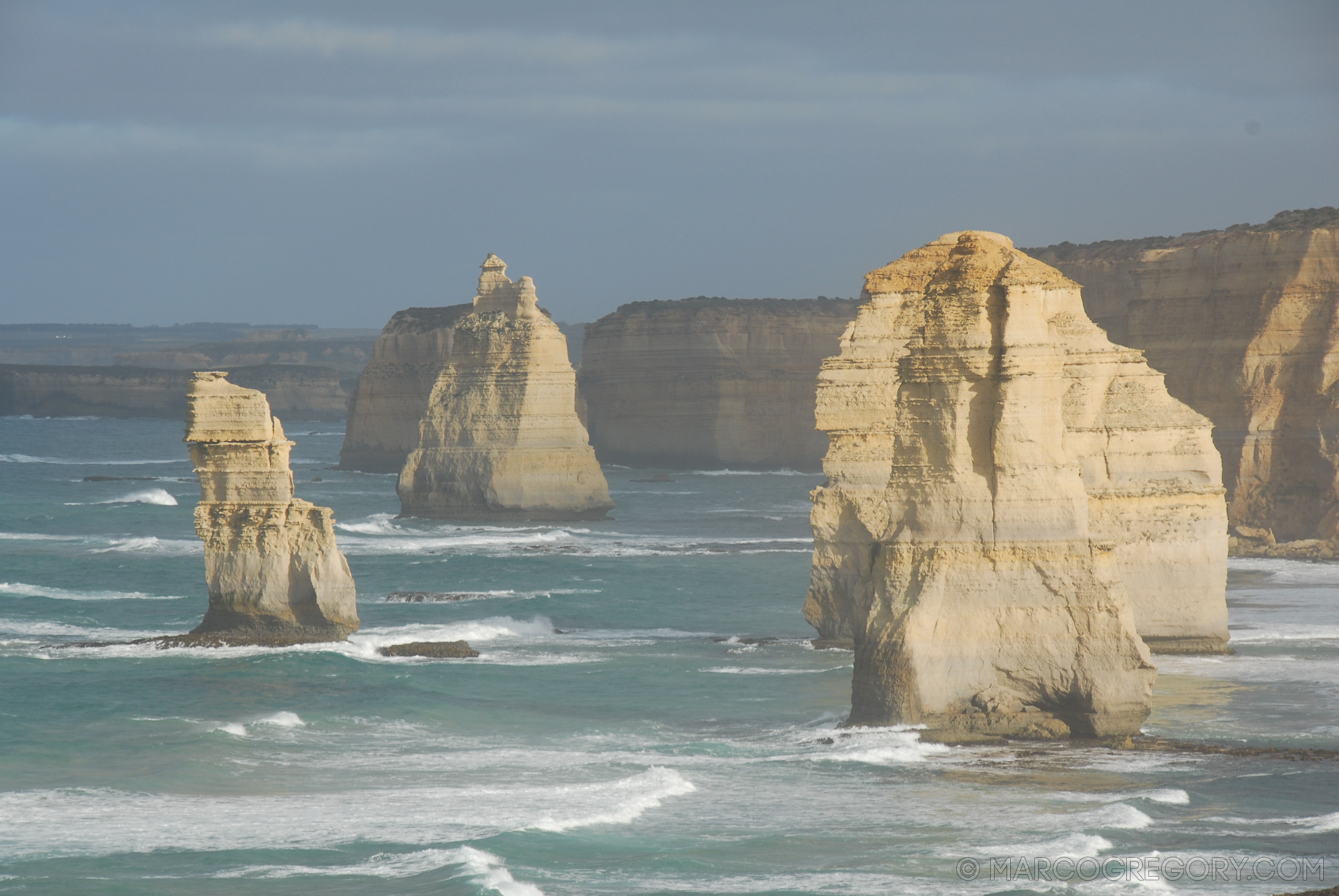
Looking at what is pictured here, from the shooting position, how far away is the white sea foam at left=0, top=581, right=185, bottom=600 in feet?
121

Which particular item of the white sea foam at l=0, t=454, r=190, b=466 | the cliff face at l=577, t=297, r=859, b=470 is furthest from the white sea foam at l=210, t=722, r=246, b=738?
the white sea foam at l=0, t=454, r=190, b=466

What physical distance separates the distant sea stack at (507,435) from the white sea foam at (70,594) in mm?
22076

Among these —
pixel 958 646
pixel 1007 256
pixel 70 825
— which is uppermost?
pixel 1007 256

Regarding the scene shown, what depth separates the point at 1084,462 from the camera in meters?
27.1

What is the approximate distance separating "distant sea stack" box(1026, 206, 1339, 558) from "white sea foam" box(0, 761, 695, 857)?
29.9m

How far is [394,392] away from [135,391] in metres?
89.7

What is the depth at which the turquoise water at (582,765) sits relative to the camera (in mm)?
14961

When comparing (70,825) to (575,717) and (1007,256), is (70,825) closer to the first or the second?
(575,717)

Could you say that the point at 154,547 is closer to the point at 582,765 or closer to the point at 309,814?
the point at 582,765

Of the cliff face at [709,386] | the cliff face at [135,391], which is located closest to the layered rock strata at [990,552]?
the cliff face at [709,386]

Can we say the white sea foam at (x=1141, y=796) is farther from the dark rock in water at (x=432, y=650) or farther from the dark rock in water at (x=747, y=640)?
the dark rock in water at (x=432, y=650)

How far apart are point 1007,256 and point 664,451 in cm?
8117

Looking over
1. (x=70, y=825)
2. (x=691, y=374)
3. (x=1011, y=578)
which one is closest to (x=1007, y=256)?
(x=1011, y=578)

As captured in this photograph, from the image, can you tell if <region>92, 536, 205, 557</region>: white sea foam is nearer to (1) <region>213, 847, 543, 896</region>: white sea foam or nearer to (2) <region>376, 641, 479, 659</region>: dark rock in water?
(2) <region>376, 641, 479, 659</region>: dark rock in water
